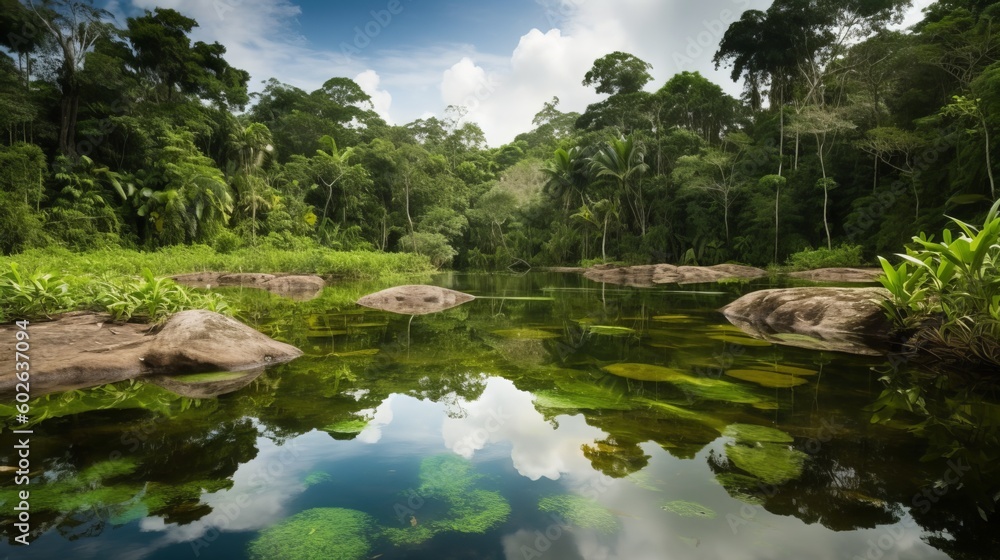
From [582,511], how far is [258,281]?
14.9 m

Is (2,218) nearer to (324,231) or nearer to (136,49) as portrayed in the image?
(136,49)

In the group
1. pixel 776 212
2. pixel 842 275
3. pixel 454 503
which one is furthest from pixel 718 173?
pixel 454 503

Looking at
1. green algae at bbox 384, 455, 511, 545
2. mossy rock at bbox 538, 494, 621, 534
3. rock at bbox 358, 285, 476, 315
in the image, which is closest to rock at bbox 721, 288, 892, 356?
mossy rock at bbox 538, 494, 621, 534

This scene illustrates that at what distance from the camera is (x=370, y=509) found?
6.20 ft

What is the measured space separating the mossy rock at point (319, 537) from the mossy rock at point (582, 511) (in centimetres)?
71

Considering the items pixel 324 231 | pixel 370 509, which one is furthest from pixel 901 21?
pixel 324 231

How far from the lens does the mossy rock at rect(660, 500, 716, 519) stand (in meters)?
1.84

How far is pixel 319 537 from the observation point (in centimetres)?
169

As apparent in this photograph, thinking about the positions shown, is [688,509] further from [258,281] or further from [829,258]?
[829,258]

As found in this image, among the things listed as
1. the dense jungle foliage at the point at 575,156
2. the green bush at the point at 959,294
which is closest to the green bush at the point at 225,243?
the dense jungle foliage at the point at 575,156

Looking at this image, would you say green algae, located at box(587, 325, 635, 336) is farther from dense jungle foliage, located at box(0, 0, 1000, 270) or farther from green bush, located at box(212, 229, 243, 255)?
green bush, located at box(212, 229, 243, 255)

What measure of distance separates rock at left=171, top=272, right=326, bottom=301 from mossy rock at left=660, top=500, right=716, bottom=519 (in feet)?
40.1

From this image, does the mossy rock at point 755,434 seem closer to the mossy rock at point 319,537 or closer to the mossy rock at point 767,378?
the mossy rock at point 767,378

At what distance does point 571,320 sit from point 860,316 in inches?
143
